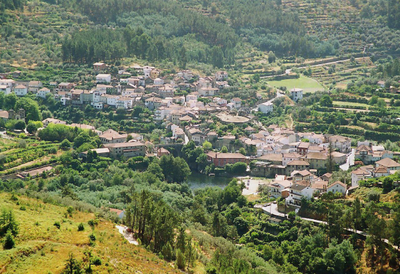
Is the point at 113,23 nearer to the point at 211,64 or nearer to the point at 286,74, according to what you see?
the point at 211,64

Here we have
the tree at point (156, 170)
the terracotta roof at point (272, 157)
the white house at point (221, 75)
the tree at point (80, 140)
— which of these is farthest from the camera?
the white house at point (221, 75)

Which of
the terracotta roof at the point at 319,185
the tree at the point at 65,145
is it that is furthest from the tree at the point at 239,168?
the tree at the point at 65,145

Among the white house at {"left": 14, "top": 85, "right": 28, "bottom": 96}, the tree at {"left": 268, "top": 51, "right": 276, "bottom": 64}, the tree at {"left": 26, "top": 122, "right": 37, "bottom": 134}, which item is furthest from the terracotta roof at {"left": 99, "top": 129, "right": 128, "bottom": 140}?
the tree at {"left": 268, "top": 51, "right": 276, "bottom": 64}

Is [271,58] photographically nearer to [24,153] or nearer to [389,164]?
[389,164]

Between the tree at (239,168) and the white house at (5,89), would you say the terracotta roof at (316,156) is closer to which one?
the tree at (239,168)

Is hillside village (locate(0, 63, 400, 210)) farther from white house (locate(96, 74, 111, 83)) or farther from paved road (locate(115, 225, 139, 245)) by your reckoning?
paved road (locate(115, 225, 139, 245))

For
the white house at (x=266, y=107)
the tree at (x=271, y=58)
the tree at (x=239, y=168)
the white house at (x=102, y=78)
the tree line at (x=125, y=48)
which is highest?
the tree line at (x=125, y=48)
